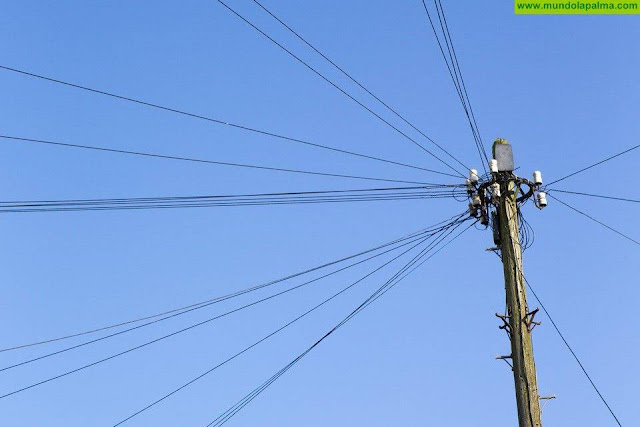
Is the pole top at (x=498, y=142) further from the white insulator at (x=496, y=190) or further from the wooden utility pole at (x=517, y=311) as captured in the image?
the white insulator at (x=496, y=190)

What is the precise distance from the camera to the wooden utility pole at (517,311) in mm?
10867

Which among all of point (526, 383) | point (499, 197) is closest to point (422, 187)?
point (499, 197)

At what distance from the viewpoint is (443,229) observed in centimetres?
1358

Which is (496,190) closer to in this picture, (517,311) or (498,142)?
(498,142)

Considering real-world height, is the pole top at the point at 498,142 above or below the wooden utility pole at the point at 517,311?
above

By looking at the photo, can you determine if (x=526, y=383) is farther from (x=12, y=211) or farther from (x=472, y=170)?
(x=12, y=211)

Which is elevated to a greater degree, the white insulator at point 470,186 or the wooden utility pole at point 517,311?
the white insulator at point 470,186

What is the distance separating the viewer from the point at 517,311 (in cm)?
1146

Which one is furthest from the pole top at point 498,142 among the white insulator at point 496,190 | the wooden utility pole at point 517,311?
the white insulator at point 496,190

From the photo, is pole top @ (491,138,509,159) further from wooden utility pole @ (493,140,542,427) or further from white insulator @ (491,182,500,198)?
white insulator @ (491,182,500,198)

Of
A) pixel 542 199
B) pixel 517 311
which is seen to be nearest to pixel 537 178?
pixel 542 199

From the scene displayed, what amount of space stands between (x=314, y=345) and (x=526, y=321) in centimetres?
330

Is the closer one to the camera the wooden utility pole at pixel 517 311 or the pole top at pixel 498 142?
the wooden utility pole at pixel 517 311

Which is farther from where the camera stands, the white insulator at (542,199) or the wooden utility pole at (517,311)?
the white insulator at (542,199)
